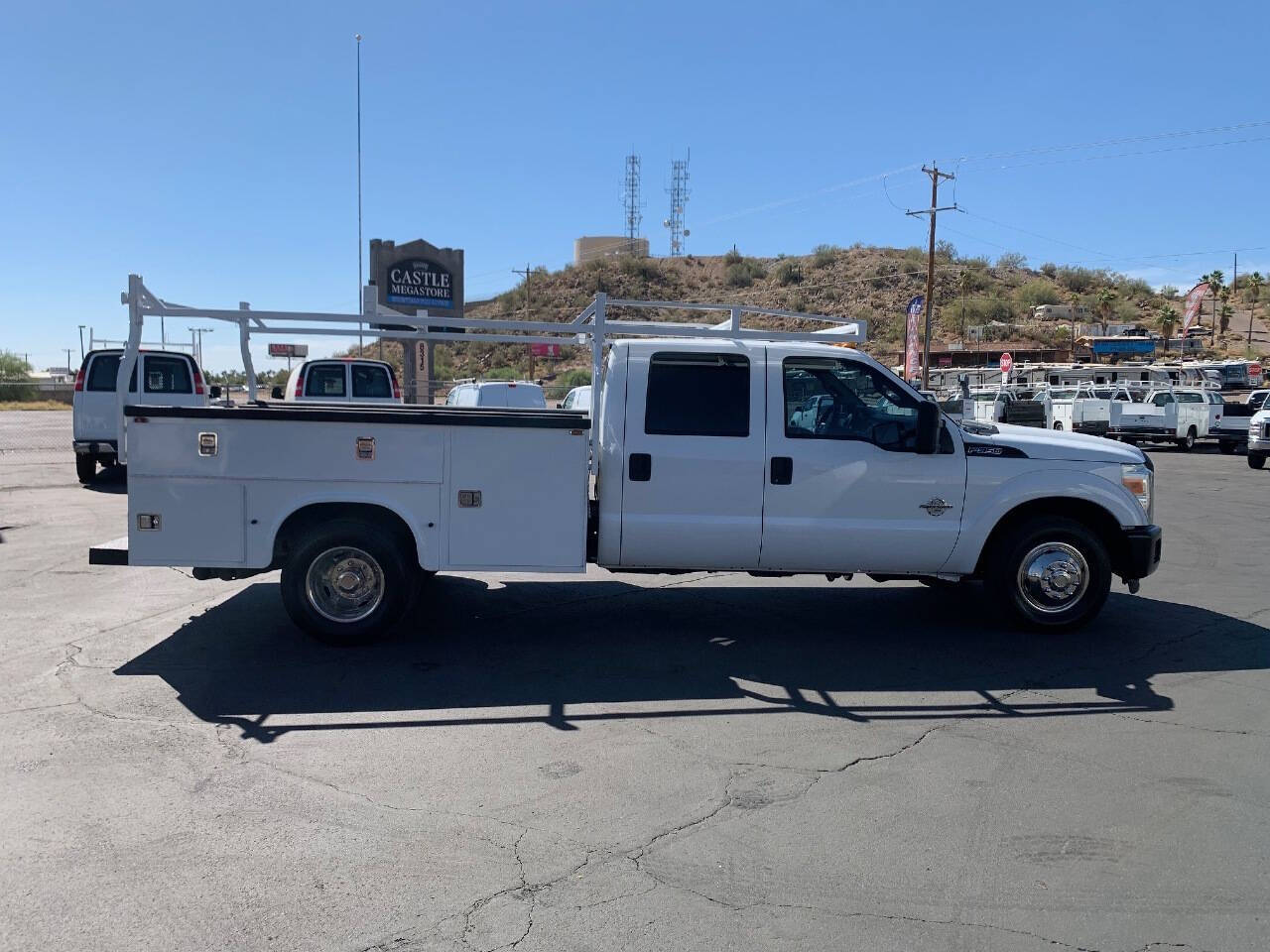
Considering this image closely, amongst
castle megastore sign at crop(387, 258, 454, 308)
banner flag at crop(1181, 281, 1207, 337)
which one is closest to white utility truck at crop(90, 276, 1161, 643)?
castle megastore sign at crop(387, 258, 454, 308)

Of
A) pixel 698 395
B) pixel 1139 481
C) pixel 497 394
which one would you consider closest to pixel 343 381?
pixel 497 394

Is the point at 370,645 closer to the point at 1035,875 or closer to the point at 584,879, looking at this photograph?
the point at 584,879

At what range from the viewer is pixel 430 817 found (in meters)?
4.53

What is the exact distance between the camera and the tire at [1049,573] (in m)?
7.48

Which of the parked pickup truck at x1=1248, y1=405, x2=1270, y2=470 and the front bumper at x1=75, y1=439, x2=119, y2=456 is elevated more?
the parked pickup truck at x1=1248, y1=405, x2=1270, y2=470

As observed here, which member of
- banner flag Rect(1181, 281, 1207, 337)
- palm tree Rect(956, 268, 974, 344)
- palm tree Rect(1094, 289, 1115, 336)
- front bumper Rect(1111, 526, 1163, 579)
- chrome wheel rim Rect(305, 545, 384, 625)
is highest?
palm tree Rect(956, 268, 974, 344)

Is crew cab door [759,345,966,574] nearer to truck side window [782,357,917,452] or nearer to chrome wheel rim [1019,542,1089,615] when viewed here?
truck side window [782,357,917,452]

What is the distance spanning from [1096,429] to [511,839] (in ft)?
111

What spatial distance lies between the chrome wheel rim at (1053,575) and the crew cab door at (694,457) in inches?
78.8

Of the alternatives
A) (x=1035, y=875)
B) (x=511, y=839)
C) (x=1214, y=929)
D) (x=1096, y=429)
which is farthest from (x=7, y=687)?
(x=1096, y=429)

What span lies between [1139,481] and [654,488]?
350cm

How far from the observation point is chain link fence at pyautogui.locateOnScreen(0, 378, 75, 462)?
26.2 metres

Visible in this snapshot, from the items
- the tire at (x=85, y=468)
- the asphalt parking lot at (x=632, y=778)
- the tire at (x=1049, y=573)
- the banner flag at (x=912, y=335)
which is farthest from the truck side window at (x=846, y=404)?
the banner flag at (x=912, y=335)

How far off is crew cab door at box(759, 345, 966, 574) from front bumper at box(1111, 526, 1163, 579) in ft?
4.07
